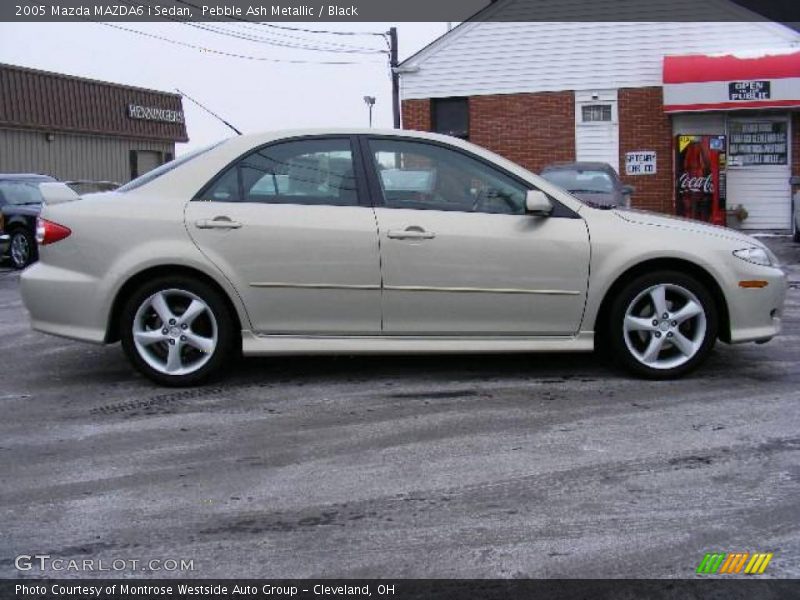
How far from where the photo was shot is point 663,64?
17891 millimetres

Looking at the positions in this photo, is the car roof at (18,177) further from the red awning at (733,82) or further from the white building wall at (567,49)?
the red awning at (733,82)

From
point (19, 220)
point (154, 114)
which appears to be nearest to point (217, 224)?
point (19, 220)

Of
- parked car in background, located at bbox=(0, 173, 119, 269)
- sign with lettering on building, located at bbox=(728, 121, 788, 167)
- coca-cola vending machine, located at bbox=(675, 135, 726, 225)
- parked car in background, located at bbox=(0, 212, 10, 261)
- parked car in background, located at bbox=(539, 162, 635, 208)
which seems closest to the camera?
parked car in background, located at bbox=(539, 162, 635, 208)

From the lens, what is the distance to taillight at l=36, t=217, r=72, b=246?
541cm

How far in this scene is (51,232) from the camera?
17.8ft

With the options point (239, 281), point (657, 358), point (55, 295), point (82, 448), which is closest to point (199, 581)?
point (82, 448)

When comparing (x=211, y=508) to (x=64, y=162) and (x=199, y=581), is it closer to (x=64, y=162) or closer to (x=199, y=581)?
(x=199, y=581)

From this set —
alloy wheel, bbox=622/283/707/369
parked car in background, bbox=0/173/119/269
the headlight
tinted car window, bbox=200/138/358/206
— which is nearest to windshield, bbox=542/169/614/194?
parked car in background, bbox=0/173/119/269

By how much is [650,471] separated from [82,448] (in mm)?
2746

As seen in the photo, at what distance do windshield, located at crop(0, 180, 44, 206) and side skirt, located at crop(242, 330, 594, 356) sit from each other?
10.8 m

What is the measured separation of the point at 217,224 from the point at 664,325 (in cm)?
278

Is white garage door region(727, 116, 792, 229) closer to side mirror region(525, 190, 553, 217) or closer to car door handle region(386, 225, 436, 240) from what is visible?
side mirror region(525, 190, 553, 217)

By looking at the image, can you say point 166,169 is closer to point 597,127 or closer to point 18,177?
point 18,177

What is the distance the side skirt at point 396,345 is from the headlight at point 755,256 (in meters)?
1.08
